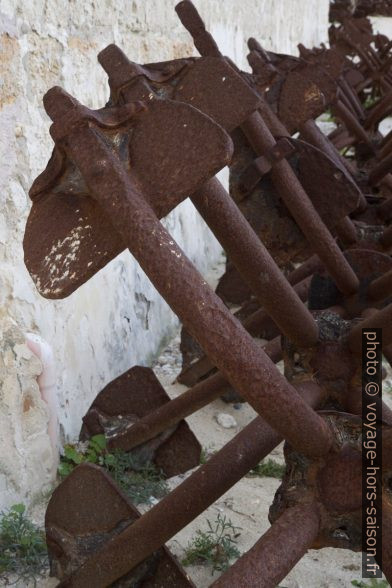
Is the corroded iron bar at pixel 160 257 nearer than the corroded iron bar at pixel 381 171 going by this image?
Yes

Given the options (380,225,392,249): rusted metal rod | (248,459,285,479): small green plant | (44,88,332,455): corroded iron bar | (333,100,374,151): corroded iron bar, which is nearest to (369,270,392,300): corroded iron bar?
(380,225,392,249): rusted metal rod

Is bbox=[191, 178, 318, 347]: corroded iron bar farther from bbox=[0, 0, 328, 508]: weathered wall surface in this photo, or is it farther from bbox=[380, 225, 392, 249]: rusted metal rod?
bbox=[380, 225, 392, 249]: rusted metal rod

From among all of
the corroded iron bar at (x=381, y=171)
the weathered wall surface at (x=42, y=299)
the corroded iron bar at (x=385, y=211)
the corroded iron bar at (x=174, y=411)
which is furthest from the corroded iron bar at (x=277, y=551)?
the corroded iron bar at (x=381, y=171)

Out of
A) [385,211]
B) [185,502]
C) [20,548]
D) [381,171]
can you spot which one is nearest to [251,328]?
[385,211]

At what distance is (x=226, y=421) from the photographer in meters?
2.85

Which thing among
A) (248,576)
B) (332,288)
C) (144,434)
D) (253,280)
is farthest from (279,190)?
(248,576)

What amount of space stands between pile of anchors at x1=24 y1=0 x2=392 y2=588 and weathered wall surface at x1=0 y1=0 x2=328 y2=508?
215 millimetres

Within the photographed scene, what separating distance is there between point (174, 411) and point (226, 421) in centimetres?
79

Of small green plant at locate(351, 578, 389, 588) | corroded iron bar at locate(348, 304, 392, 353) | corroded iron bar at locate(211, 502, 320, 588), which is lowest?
small green plant at locate(351, 578, 389, 588)

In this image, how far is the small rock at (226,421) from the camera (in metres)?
2.83

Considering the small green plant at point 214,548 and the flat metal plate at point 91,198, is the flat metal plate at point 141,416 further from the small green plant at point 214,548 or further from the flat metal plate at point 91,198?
the flat metal plate at point 91,198

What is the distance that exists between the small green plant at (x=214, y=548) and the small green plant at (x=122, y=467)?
9.2 inches

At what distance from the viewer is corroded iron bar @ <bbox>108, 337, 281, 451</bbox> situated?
6.60 feet

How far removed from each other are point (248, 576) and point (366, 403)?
55 centimetres
